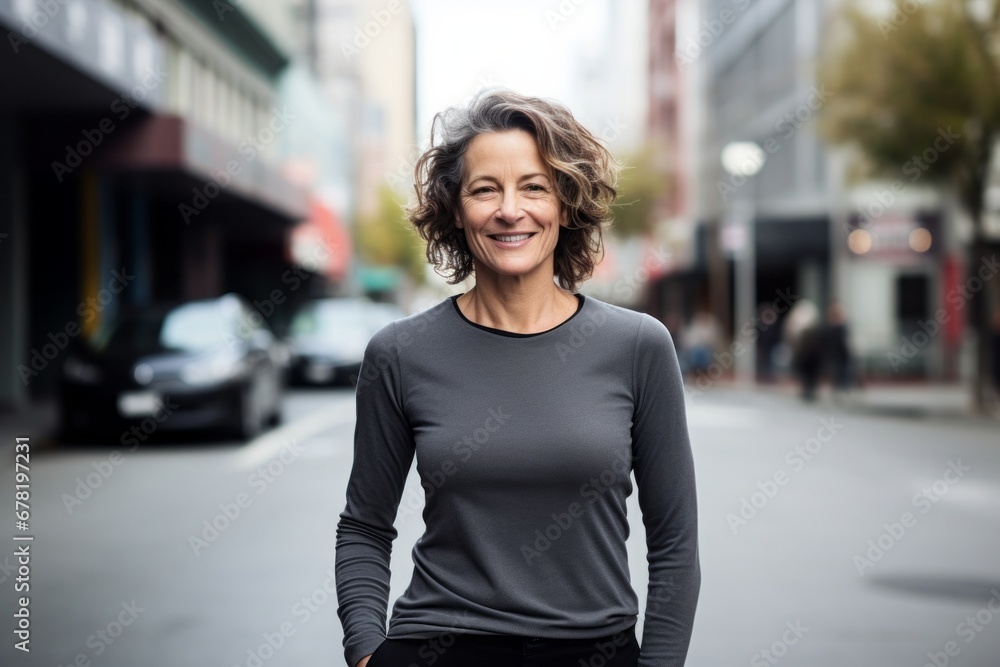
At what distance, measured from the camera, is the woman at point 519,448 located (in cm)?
228

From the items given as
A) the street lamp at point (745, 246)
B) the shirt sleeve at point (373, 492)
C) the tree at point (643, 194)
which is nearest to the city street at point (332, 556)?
the shirt sleeve at point (373, 492)

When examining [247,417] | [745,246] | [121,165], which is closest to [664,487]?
[247,417]

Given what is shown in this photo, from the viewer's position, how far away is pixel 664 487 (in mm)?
2338

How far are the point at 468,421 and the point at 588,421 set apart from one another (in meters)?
0.22

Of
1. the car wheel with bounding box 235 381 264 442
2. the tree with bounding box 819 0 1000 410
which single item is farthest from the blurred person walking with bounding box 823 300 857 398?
the car wheel with bounding box 235 381 264 442

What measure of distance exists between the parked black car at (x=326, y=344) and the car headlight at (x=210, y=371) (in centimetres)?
1061

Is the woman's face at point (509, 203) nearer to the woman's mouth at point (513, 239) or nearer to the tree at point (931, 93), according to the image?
the woman's mouth at point (513, 239)

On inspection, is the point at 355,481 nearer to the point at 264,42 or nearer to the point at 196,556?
the point at 196,556

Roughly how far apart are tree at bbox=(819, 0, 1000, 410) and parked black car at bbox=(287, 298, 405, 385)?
9589mm

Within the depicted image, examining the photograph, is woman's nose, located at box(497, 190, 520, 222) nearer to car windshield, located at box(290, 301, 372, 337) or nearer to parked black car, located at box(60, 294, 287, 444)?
parked black car, located at box(60, 294, 287, 444)

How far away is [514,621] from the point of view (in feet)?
7.36

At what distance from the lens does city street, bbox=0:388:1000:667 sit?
5.67m

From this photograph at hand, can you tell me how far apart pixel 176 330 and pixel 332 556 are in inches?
298

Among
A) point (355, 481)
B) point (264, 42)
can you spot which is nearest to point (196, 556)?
point (355, 481)
